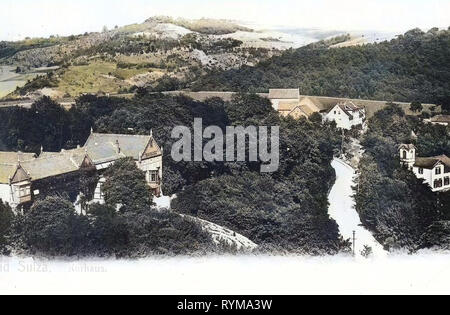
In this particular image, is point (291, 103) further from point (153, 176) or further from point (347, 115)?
point (153, 176)

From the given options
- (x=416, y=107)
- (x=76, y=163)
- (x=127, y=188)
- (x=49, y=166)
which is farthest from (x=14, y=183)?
(x=416, y=107)

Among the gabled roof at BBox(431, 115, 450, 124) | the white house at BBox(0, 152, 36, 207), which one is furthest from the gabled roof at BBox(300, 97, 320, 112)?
the white house at BBox(0, 152, 36, 207)

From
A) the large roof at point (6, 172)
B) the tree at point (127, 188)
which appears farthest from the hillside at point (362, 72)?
the large roof at point (6, 172)

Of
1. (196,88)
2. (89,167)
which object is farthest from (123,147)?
(196,88)

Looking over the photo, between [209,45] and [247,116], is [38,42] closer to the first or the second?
[209,45]

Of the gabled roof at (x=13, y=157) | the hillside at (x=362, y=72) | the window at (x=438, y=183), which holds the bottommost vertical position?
the window at (x=438, y=183)

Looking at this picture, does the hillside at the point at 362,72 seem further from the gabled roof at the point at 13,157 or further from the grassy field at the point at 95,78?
the gabled roof at the point at 13,157
